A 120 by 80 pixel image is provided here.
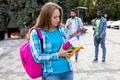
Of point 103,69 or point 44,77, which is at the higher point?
point 44,77

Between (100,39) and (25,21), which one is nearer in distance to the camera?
(100,39)

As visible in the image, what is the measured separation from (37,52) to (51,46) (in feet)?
0.54

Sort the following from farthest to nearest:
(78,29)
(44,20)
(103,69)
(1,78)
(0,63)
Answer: (0,63)
(78,29)
(103,69)
(1,78)
(44,20)

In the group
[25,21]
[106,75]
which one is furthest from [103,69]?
[25,21]

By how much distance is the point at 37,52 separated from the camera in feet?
12.3

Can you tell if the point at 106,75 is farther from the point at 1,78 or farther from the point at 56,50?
the point at 56,50

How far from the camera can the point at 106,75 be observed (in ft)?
29.3

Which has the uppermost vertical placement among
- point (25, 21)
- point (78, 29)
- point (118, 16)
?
point (78, 29)

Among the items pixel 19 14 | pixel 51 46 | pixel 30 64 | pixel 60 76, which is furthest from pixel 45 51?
pixel 19 14

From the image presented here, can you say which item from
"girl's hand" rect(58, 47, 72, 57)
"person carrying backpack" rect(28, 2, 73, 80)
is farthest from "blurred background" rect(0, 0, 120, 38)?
"girl's hand" rect(58, 47, 72, 57)

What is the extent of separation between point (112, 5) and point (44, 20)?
2863 inches

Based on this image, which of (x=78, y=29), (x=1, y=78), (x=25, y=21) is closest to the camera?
(x=1, y=78)

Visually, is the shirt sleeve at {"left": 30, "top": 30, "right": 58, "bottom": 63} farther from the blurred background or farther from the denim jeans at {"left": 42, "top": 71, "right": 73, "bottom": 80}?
the blurred background

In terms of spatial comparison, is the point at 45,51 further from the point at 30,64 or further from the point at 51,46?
the point at 30,64
